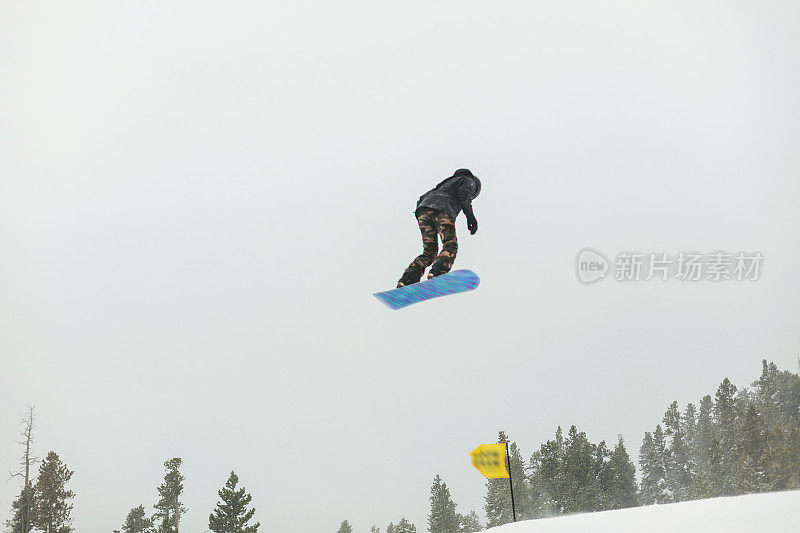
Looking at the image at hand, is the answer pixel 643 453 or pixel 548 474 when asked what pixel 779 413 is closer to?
pixel 643 453

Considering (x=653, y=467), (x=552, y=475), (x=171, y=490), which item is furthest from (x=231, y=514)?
(x=653, y=467)

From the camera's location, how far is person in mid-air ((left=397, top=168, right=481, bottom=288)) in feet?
31.9

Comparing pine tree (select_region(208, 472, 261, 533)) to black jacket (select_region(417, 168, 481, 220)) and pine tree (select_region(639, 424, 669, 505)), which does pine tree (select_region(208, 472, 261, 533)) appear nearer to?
black jacket (select_region(417, 168, 481, 220))

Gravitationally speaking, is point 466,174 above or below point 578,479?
above

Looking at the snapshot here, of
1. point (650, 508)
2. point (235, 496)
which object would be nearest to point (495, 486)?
point (235, 496)

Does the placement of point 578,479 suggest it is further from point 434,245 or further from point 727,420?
point 434,245

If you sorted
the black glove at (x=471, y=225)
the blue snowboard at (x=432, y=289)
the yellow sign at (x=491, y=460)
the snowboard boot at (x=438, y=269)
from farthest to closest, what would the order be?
1. the yellow sign at (x=491, y=460)
2. the black glove at (x=471, y=225)
3. the blue snowboard at (x=432, y=289)
4. the snowboard boot at (x=438, y=269)

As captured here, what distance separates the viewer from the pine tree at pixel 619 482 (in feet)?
156

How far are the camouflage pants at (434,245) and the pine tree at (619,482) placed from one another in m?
44.7

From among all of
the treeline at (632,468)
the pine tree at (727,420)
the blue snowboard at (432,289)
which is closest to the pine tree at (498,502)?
the treeline at (632,468)

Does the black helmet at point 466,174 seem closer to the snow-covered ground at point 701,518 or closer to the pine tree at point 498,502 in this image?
the snow-covered ground at point 701,518

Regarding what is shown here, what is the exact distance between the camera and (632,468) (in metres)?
57.1

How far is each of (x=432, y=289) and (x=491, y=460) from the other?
5324 millimetres

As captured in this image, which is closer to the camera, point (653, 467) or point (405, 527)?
point (405, 527)
